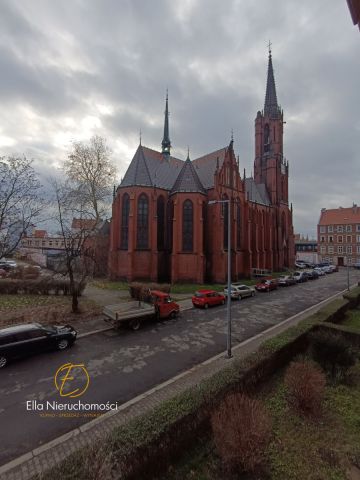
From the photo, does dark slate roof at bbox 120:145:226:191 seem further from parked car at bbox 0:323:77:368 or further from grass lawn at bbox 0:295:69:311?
parked car at bbox 0:323:77:368

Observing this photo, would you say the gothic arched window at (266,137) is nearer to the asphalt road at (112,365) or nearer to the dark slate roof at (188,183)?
the dark slate roof at (188,183)

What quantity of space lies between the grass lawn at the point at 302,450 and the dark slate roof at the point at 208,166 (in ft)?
90.5

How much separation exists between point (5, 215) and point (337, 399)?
18.4 m

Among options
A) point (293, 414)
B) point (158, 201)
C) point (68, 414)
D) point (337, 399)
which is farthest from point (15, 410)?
point (158, 201)

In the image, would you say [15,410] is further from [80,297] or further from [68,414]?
[80,297]

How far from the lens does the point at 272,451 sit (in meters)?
5.12

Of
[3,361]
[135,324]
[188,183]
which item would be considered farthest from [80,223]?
[188,183]

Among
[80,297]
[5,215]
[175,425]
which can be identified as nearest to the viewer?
[175,425]

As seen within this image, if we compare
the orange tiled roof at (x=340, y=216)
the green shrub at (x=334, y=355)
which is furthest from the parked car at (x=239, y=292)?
the orange tiled roof at (x=340, y=216)

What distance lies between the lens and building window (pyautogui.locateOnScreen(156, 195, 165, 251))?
3181 centimetres

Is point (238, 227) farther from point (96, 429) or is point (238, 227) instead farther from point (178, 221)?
point (96, 429)

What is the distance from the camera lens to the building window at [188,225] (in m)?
29.5

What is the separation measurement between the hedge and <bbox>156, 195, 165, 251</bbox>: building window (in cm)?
2514

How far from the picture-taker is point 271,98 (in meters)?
47.0
